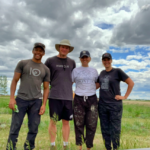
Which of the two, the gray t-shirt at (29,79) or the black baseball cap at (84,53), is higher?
the black baseball cap at (84,53)

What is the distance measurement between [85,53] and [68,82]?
83 centimetres

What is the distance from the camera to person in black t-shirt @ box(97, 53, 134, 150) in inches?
159

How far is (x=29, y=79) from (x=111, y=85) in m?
1.83

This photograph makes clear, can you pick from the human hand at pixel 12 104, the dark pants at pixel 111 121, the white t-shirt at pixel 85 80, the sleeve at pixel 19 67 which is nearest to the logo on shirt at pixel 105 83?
the white t-shirt at pixel 85 80

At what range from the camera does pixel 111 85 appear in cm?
408

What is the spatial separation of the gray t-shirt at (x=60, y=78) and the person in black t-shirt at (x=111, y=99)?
796 mm

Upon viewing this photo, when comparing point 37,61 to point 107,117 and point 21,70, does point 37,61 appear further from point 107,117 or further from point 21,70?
point 107,117

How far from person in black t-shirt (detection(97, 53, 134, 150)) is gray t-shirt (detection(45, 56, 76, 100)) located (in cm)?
80

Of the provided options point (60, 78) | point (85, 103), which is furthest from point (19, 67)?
point (85, 103)

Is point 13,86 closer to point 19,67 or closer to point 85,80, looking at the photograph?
point 19,67

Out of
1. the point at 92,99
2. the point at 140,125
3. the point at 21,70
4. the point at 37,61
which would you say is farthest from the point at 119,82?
the point at 140,125

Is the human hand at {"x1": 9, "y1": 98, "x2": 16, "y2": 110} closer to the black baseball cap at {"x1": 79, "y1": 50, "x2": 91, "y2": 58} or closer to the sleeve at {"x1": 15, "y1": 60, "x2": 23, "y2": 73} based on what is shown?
the sleeve at {"x1": 15, "y1": 60, "x2": 23, "y2": 73}

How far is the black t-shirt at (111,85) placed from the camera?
405cm

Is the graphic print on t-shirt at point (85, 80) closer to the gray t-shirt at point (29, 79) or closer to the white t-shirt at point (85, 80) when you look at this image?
the white t-shirt at point (85, 80)
